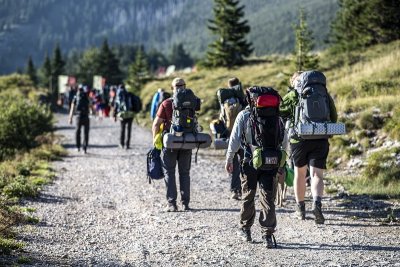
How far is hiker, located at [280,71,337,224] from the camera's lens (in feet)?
28.1

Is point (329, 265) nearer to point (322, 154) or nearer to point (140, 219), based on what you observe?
point (322, 154)

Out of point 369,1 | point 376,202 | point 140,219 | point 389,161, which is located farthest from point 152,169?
point 369,1

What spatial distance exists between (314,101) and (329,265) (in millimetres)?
2820

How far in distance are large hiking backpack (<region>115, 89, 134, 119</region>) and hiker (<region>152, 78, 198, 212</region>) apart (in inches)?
368

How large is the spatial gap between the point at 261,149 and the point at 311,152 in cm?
171

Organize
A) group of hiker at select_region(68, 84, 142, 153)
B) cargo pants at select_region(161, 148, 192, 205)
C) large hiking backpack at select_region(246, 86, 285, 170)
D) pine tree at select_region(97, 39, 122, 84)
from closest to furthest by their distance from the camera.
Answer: large hiking backpack at select_region(246, 86, 285, 170) < cargo pants at select_region(161, 148, 192, 205) < group of hiker at select_region(68, 84, 142, 153) < pine tree at select_region(97, 39, 122, 84)

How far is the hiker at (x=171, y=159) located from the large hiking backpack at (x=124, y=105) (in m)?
9.35

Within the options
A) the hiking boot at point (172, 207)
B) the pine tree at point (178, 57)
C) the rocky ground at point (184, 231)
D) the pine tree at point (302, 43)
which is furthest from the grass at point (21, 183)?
the pine tree at point (178, 57)

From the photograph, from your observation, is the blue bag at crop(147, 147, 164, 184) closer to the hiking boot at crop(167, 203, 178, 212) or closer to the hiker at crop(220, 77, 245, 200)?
the hiking boot at crop(167, 203, 178, 212)

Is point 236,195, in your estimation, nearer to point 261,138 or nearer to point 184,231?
point 184,231

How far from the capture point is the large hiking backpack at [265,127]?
7254 millimetres

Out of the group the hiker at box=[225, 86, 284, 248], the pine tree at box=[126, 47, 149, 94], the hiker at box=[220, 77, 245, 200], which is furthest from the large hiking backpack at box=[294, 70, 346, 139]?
the pine tree at box=[126, 47, 149, 94]

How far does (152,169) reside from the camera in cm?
1020

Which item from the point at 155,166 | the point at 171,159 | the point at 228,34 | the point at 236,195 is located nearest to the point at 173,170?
the point at 171,159
